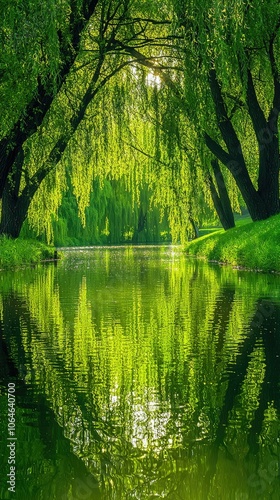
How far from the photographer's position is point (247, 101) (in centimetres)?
1873

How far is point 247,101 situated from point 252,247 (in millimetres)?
3590

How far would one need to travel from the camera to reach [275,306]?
10.1 meters

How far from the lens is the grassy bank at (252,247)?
17375 mm

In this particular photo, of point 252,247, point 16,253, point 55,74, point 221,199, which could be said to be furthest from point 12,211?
Result: point 55,74

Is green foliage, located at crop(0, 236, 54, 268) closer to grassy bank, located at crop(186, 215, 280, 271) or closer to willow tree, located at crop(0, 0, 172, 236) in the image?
willow tree, located at crop(0, 0, 172, 236)

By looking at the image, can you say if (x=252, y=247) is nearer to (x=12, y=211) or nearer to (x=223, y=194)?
(x=12, y=211)

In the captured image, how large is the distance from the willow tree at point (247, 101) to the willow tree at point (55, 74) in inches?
62.5

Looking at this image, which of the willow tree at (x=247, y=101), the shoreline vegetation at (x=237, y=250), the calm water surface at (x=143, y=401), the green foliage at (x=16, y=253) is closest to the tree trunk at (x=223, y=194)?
the shoreline vegetation at (x=237, y=250)

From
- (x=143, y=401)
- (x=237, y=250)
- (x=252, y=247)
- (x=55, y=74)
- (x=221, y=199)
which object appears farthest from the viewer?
(x=221, y=199)

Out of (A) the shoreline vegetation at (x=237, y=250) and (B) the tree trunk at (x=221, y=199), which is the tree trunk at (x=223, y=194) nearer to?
(B) the tree trunk at (x=221, y=199)

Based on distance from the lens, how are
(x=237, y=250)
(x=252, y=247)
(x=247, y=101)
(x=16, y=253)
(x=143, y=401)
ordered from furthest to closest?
1. (x=16, y=253)
2. (x=237, y=250)
3. (x=252, y=247)
4. (x=247, y=101)
5. (x=143, y=401)

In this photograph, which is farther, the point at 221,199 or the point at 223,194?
the point at 221,199

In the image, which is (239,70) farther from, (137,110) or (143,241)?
(143,241)

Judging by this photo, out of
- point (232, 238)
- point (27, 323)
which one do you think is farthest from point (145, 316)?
point (232, 238)
